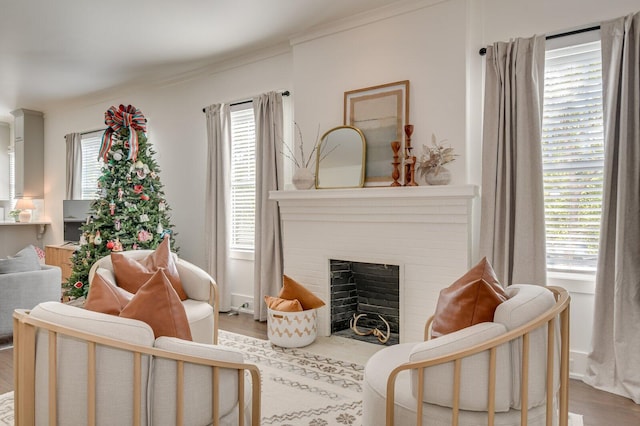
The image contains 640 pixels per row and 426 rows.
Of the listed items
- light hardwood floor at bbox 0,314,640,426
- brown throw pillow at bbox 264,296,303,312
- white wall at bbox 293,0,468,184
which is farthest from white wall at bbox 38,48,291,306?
light hardwood floor at bbox 0,314,640,426

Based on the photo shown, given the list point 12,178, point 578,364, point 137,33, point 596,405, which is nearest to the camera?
point 596,405

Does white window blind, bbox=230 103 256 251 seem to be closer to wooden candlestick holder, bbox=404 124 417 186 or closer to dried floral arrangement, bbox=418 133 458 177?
wooden candlestick holder, bbox=404 124 417 186

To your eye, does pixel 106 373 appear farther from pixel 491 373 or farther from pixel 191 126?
pixel 191 126

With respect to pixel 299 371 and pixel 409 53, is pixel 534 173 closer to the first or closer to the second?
pixel 409 53

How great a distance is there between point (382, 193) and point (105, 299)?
2.28m

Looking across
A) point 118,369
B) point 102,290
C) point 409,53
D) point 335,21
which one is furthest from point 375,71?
point 118,369

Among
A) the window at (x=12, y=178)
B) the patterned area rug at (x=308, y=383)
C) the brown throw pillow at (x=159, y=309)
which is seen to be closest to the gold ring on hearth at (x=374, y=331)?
the patterned area rug at (x=308, y=383)

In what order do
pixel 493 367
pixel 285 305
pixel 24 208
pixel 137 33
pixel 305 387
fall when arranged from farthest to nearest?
pixel 24 208 → pixel 137 33 → pixel 285 305 → pixel 305 387 → pixel 493 367

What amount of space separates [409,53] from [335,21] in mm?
814

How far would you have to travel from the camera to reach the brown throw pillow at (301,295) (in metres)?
3.75

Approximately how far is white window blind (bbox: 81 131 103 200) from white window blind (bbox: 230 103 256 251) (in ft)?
10.00

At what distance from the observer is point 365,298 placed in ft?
13.6

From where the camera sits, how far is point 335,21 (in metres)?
3.91

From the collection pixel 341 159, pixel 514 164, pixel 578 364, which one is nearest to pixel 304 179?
pixel 341 159
